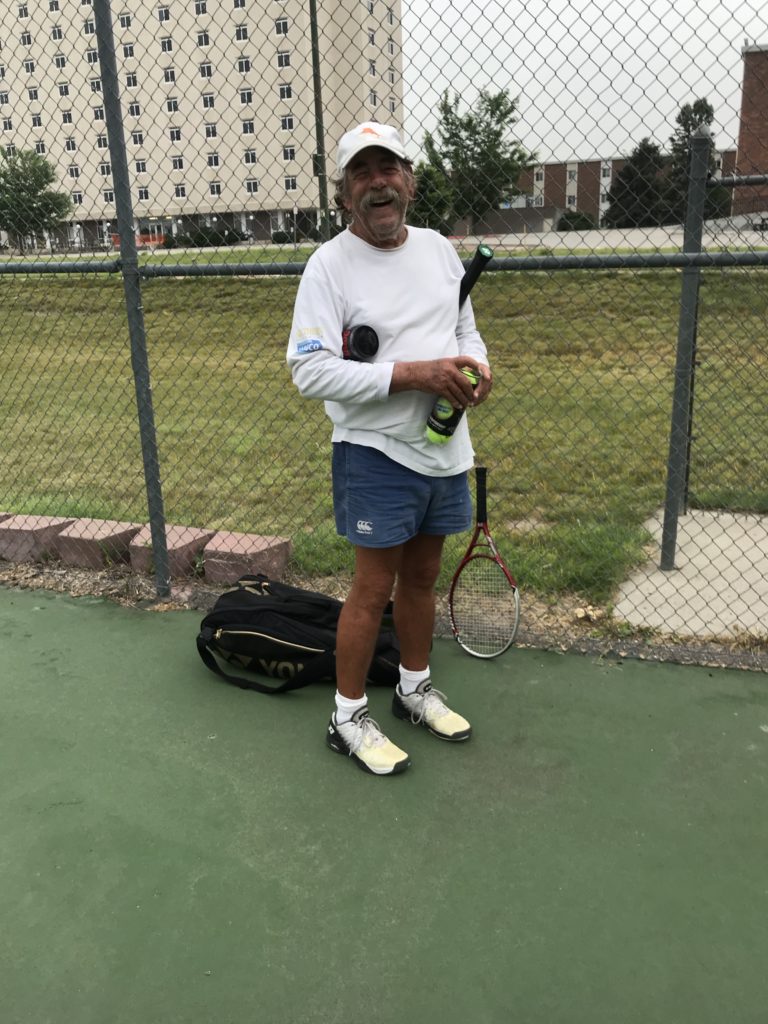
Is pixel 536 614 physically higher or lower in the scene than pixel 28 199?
lower

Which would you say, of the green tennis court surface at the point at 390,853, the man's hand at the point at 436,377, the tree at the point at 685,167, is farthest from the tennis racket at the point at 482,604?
the tree at the point at 685,167

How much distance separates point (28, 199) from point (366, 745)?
5414mm

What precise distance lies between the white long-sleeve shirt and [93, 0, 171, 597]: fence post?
4.70 feet

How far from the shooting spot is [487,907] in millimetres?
2039

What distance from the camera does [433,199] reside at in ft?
12.0

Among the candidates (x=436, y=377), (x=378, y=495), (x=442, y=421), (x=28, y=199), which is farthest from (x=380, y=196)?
(x=28, y=199)

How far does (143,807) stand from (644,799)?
1476 millimetres

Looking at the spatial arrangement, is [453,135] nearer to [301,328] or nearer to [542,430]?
[301,328]

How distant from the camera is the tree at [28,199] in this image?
512cm

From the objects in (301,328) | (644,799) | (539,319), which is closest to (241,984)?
(644,799)

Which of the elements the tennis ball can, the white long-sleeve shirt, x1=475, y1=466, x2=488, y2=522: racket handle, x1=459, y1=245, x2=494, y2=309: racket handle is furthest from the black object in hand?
x1=475, y1=466, x2=488, y2=522: racket handle

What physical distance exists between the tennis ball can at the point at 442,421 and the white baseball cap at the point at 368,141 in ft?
2.18

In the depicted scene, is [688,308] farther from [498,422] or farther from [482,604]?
[498,422]

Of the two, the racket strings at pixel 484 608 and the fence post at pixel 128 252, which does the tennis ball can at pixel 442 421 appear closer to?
the racket strings at pixel 484 608
